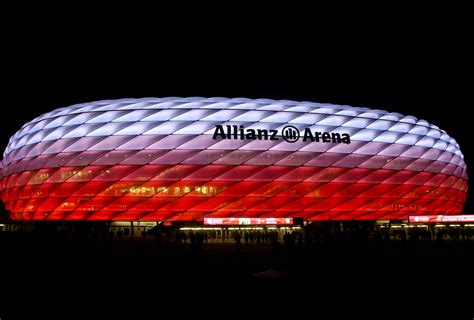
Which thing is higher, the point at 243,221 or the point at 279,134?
the point at 279,134

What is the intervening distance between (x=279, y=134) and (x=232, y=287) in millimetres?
24761

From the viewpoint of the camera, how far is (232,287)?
8.39 m

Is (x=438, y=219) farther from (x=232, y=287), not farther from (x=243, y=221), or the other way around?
(x=232, y=287)

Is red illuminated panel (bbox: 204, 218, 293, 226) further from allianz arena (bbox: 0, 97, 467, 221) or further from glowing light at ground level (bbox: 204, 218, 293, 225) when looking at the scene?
allianz arena (bbox: 0, 97, 467, 221)

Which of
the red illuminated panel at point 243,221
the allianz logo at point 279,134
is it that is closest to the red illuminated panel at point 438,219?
the allianz logo at point 279,134

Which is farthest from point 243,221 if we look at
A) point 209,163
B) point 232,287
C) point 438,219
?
point 232,287

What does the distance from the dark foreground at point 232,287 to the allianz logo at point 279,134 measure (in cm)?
1915

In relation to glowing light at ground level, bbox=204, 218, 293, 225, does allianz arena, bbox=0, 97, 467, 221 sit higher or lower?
higher

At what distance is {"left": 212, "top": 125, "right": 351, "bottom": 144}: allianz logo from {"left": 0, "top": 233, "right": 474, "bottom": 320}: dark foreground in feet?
62.8

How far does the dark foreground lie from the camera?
256 inches

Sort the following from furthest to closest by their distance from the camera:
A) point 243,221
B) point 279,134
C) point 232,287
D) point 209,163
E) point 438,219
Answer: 1. point 438,219
2. point 279,134
3. point 209,163
4. point 243,221
5. point 232,287

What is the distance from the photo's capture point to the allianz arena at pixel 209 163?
3123cm

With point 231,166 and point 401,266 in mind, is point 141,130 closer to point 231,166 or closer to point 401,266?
point 231,166

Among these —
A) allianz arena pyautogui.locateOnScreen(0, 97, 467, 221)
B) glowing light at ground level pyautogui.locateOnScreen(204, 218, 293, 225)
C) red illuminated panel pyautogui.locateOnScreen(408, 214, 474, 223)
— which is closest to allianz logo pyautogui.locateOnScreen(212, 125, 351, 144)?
allianz arena pyautogui.locateOnScreen(0, 97, 467, 221)
